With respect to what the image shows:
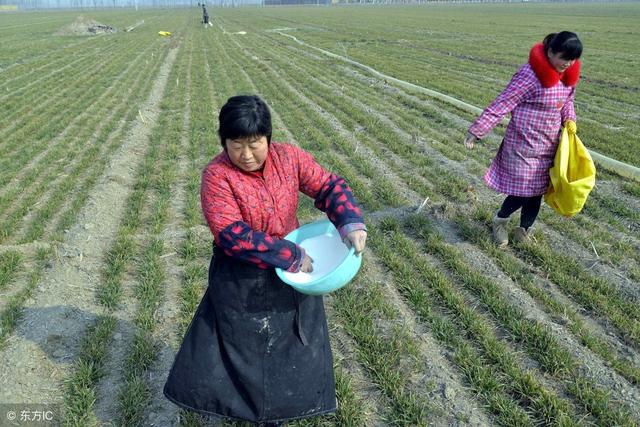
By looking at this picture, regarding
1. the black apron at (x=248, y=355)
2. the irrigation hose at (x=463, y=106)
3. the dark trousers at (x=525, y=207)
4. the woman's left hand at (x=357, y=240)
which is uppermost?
the woman's left hand at (x=357, y=240)

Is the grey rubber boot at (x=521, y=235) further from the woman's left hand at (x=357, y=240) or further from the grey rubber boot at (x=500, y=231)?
the woman's left hand at (x=357, y=240)

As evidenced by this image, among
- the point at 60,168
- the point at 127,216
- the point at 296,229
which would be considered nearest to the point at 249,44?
the point at 60,168

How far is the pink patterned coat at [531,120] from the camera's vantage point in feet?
12.4

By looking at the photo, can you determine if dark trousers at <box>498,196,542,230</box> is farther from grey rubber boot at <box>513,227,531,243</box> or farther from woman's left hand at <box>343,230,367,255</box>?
woman's left hand at <box>343,230,367,255</box>

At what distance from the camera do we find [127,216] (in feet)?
17.1

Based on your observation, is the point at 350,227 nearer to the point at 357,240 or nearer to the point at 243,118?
the point at 357,240

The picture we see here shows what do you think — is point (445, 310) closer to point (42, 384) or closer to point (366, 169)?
point (42, 384)

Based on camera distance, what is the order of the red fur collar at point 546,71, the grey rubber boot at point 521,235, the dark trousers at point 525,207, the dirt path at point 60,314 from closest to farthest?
the dirt path at point 60,314 → the red fur collar at point 546,71 → the dark trousers at point 525,207 → the grey rubber boot at point 521,235

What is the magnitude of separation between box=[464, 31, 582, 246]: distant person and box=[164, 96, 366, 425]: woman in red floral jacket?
7.54 ft

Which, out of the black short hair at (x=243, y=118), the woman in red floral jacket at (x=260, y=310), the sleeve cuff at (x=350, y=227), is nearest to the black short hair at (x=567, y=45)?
the woman in red floral jacket at (x=260, y=310)

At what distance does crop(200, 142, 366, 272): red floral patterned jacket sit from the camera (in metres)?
1.96

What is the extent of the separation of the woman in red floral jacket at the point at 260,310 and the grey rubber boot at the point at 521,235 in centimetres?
280

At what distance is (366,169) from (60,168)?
14.2ft

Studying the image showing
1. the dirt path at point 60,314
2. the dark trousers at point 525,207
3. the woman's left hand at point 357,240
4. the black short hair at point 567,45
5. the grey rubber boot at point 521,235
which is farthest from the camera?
the grey rubber boot at point 521,235
